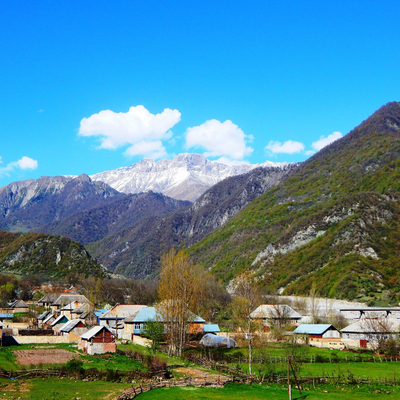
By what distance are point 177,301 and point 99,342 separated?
35.6 feet

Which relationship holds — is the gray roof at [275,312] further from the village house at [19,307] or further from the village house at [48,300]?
the village house at [48,300]

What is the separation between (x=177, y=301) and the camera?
59312mm

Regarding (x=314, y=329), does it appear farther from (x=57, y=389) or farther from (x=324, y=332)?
(x=57, y=389)

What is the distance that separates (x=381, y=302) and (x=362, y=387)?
7872 centimetres

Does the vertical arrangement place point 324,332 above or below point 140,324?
below

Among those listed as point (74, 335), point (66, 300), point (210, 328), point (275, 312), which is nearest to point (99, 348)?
point (74, 335)

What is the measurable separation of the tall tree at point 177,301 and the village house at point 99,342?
6915 mm

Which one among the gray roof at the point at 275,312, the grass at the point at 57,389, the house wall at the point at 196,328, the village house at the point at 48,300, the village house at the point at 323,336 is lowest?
the village house at the point at 323,336

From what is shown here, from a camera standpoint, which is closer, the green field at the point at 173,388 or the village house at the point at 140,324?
the green field at the point at 173,388

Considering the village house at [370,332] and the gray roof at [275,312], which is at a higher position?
the gray roof at [275,312]

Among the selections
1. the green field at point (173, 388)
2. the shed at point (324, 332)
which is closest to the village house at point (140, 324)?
the shed at point (324, 332)

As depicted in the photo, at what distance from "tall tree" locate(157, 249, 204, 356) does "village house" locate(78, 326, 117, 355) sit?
6915 millimetres

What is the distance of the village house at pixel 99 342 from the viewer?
52.6 metres

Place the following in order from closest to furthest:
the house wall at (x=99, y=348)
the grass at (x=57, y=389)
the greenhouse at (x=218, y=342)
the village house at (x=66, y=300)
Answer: the grass at (x=57, y=389) → the house wall at (x=99, y=348) → the greenhouse at (x=218, y=342) → the village house at (x=66, y=300)
